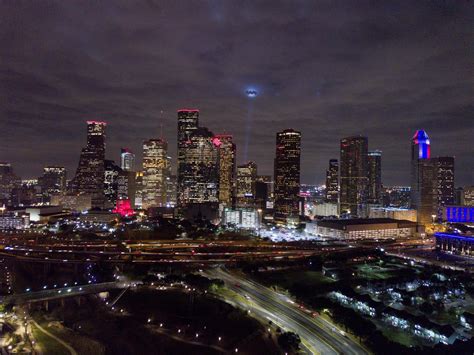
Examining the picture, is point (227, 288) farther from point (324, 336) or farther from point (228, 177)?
point (228, 177)

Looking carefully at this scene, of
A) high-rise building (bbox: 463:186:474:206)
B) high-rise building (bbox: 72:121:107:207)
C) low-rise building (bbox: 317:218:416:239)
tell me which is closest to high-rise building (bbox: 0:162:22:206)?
high-rise building (bbox: 72:121:107:207)

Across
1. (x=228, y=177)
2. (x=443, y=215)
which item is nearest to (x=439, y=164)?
(x=443, y=215)

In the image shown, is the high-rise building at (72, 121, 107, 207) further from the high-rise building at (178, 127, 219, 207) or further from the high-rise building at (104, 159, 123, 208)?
the high-rise building at (178, 127, 219, 207)

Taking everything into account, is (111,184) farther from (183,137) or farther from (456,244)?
(456,244)

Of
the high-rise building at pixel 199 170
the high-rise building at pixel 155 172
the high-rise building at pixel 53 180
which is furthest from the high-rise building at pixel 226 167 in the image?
the high-rise building at pixel 53 180

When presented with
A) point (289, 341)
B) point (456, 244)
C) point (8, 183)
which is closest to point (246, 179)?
point (456, 244)

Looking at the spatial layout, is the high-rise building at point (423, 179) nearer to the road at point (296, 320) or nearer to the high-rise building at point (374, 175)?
the high-rise building at point (374, 175)
